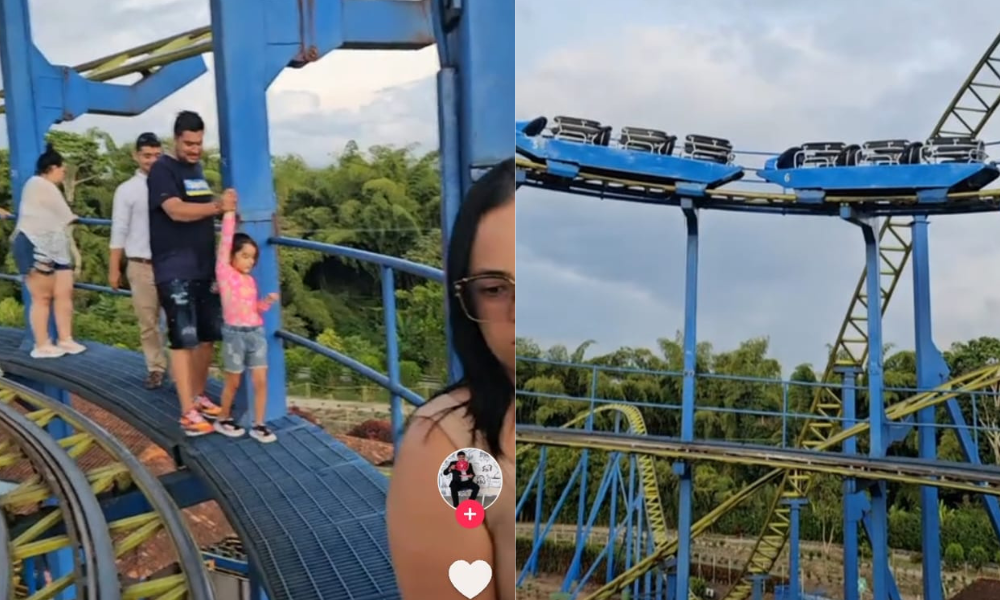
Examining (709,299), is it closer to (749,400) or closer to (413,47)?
(749,400)

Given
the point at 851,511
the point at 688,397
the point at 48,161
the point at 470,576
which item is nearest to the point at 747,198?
the point at 688,397

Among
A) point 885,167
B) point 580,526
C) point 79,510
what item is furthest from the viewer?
point 580,526

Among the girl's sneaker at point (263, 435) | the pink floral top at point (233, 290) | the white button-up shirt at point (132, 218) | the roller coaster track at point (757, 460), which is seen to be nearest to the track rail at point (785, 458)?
the roller coaster track at point (757, 460)

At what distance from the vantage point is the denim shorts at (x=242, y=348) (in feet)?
6.46

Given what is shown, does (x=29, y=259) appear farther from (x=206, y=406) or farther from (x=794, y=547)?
(x=794, y=547)

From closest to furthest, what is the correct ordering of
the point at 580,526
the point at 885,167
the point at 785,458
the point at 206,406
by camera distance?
the point at 206,406, the point at 885,167, the point at 785,458, the point at 580,526

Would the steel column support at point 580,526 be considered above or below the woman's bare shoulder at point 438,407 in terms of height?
below

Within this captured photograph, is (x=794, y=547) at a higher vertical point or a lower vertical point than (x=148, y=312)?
lower

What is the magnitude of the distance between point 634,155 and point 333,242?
33.5 inches

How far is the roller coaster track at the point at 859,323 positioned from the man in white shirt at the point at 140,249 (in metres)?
1.68

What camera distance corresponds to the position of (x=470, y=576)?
2.02 m

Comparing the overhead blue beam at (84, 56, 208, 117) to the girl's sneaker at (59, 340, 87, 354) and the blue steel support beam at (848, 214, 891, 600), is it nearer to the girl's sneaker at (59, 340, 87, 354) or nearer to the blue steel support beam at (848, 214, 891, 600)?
the girl's sneaker at (59, 340, 87, 354)

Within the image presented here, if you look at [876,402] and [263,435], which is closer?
[263,435]

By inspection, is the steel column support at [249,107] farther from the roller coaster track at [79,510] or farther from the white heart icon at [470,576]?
the white heart icon at [470,576]
